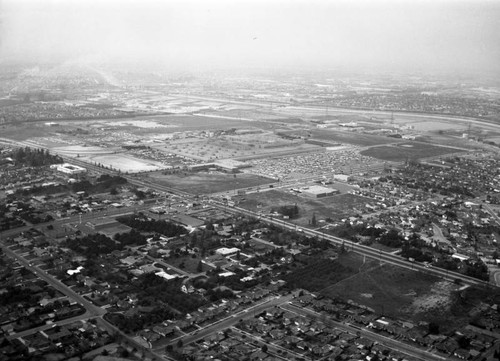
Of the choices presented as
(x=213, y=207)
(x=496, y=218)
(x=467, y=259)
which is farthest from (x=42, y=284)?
(x=496, y=218)

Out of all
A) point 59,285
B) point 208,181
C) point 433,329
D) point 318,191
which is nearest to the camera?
point 433,329

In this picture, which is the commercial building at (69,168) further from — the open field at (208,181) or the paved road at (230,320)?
the paved road at (230,320)

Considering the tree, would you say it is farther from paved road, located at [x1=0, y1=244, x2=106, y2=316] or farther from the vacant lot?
the vacant lot

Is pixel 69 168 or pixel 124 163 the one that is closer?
pixel 69 168

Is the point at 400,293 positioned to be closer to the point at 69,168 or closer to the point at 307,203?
the point at 307,203

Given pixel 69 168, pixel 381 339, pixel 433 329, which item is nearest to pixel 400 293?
pixel 433 329

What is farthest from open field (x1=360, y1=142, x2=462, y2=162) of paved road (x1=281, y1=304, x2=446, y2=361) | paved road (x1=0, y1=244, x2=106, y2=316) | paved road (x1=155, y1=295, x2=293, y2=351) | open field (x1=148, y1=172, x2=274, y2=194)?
paved road (x1=0, y1=244, x2=106, y2=316)

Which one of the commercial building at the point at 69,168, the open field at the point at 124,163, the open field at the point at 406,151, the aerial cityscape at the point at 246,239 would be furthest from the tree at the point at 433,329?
the open field at the point at 406,151
